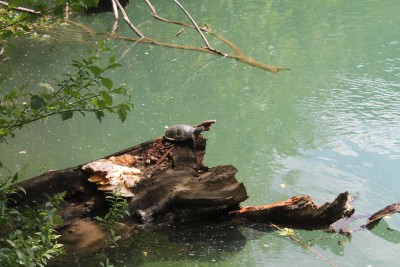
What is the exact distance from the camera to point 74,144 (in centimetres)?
465

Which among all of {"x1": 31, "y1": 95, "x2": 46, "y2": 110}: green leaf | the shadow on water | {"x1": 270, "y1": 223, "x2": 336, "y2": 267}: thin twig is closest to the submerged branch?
{"x1": 270, "y1": 223, "x2": 336, "y2": 267}: thin twig

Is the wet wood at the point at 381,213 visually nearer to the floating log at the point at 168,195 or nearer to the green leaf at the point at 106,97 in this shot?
the floating log at the point at 168,195

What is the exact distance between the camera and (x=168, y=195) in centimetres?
335

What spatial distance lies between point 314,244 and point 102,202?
129 cm

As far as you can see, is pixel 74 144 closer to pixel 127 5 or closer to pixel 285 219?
pixel 285 219

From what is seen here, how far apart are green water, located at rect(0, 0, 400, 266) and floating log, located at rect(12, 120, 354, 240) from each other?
0.10 metres

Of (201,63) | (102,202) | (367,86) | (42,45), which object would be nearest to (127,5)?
(42,45)

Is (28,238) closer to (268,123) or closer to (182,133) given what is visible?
(182,133)

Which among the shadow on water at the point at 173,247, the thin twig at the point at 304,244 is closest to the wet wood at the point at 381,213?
the thin twig at the point at 304,244

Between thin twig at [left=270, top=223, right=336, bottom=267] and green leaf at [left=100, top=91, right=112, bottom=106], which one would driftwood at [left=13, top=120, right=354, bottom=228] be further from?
green leaf at [left=100, top=91, right=112, bottom=106]

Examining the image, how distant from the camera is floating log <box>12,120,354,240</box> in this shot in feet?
10.8

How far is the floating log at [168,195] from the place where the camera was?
10.8 feet

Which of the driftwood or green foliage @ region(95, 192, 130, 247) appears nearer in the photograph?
green foliage @ region(95, 192, 130, 247)

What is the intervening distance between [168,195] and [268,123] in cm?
193
